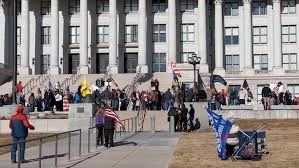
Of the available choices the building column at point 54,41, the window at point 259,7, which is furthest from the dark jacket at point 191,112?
the window at point 259,7

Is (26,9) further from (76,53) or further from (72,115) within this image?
(72,115)

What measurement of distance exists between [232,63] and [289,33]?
768 centimetres

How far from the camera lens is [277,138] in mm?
27500

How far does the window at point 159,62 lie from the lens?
225 ft

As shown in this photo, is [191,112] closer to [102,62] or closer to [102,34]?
[102,62]

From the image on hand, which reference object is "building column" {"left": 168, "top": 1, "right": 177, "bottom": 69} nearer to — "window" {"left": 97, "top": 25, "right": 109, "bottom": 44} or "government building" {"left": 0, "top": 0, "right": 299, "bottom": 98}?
"government building" {"left": 0, "top": 0, "right": 299, "bottom": 98}

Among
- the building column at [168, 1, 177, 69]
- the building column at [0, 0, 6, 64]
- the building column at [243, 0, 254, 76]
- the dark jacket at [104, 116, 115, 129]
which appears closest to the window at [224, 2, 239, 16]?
the building column at [243, 0, 254, 76]

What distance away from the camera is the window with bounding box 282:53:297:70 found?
69062 mm

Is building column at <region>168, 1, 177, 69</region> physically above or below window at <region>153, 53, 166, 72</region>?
above

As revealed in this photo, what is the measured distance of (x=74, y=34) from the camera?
70062 millimetres

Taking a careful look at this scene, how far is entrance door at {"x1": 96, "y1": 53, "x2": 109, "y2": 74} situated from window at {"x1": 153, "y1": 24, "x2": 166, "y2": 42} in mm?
6210

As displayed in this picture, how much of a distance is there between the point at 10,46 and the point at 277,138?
162ft

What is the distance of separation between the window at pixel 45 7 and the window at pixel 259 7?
2485cm

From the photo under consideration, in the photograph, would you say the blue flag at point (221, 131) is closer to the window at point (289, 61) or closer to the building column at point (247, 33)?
the building column at point (247, 33)
